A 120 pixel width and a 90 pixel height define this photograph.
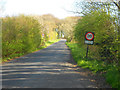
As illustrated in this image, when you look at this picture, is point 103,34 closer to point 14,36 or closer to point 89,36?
point 89,36

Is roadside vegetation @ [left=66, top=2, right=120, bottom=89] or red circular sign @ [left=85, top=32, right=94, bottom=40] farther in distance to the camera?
red circular sign @ [left=85, top=32, right=94, bottom=40]

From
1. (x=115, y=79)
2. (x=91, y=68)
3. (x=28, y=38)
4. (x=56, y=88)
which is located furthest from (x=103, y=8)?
(x=28, y=38)

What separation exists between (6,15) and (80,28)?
28.6 feet

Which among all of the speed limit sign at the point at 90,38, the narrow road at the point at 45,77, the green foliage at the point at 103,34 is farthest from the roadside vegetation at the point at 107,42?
the speed limit sign at the point at 90,38

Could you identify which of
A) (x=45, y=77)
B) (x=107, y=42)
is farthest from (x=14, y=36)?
(x=45, y=77)

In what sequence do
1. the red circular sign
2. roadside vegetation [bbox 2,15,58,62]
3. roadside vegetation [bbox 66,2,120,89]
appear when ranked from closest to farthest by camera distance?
1. roadside vegetation [bbox 66,2,120,89]
2. the red circular sign
3. roadside vegetation [bbox 2,15,58,62]

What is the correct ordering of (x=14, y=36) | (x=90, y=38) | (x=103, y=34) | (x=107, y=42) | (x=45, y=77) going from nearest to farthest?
(x=45, y=77) < (x=107, y=42) < (x=103, y=34) < (x=90, y=38) < (x=14, y=36)

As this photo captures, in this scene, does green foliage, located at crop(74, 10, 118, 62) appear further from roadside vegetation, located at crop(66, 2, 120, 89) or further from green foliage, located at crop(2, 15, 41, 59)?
green foliage, located at crop(2, 15, 41, 59)

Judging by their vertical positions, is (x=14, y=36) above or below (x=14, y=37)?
above

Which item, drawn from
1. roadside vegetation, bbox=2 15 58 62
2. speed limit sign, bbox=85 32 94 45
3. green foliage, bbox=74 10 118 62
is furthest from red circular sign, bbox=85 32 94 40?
roadside vegetation, bbox=2 15 58 62

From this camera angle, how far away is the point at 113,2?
413 inches

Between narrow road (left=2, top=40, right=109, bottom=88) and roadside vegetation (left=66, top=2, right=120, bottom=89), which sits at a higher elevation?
roadside vegetation (left=66, top=2, right=120, bottom=89)

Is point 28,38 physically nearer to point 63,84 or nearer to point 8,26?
point 8,26

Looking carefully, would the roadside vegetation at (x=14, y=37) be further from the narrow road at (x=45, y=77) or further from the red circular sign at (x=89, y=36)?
the red circular sign at (x=89, y=36)
